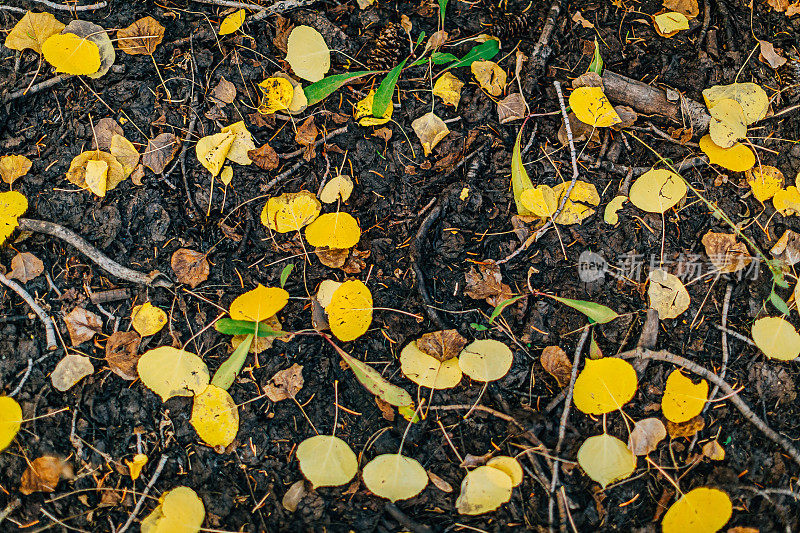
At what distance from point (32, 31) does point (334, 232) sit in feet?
4.47

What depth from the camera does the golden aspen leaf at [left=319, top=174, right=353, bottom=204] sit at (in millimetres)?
1675

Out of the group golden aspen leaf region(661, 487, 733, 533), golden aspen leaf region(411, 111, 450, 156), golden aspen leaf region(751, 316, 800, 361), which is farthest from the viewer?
golden aspen leaf region(411, 111, 450, 156)

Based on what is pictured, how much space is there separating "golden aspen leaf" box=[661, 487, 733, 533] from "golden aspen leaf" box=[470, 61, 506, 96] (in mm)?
1524

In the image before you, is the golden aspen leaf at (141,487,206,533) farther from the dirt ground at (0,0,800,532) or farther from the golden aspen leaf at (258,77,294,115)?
the golden aspen leaf at (258,77,294,115)

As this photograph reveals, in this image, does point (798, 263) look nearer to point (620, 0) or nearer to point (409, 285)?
point (620, 0)

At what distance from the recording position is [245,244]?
167 centimetres

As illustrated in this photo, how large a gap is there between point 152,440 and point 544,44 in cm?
199

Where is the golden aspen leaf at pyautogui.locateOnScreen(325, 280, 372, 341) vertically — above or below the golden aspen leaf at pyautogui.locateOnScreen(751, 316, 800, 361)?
above

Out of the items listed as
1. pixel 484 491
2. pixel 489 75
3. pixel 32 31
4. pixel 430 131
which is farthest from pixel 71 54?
pixel 484 491

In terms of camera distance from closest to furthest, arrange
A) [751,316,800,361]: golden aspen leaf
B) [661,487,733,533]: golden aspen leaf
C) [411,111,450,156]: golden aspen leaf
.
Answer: [661,487,733,533]: golden aspen leaf < [751,316,800,361]: golden aspen leaf < [411,111,450,156]: golden aspen leaf

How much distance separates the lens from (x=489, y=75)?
5.69 ft

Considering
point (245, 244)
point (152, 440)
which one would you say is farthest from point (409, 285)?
point (152, 440)

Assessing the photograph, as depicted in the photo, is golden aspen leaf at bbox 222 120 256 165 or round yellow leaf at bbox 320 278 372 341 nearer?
round yellow leaf at bbox 320 278 372 341

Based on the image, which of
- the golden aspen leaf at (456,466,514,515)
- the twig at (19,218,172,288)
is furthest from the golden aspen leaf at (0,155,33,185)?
the golden aspen leaf at (456,466,514,515)
